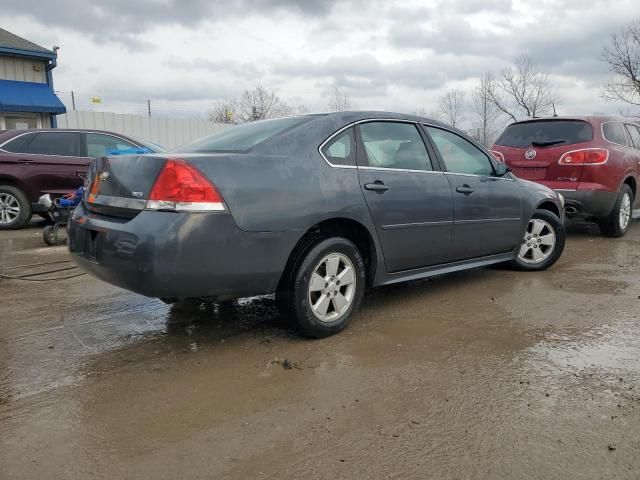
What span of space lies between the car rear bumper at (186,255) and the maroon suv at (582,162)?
5154 mm

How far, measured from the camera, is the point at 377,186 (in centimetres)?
389

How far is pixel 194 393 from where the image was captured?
2896 millimetres

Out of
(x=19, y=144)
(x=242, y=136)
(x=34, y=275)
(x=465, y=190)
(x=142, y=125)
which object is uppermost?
(x=142, y=125)

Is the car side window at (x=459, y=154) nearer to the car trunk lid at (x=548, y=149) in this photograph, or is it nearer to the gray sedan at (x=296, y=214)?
the gray sedan at (x=296, y=214)

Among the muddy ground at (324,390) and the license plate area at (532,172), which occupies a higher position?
the license plate area at (532,172)

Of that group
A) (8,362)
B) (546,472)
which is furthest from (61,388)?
(546,472)

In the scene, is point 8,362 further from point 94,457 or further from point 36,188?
point 36,188

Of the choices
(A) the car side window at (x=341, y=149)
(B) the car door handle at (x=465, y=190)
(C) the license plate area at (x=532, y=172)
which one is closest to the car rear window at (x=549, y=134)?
(C) the license plate area at (x=532, y=172)

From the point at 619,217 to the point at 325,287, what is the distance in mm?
5869

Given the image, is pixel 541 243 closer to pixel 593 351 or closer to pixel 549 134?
pixel 593 351

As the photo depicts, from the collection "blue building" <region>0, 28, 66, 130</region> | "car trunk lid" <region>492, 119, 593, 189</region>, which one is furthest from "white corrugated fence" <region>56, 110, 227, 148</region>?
"car trunk lid" <region>492, 119, 593, 189</region>

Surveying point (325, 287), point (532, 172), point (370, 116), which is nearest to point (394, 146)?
point (370, 116)

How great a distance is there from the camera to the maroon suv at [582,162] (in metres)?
7.20

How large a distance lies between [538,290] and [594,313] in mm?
719
